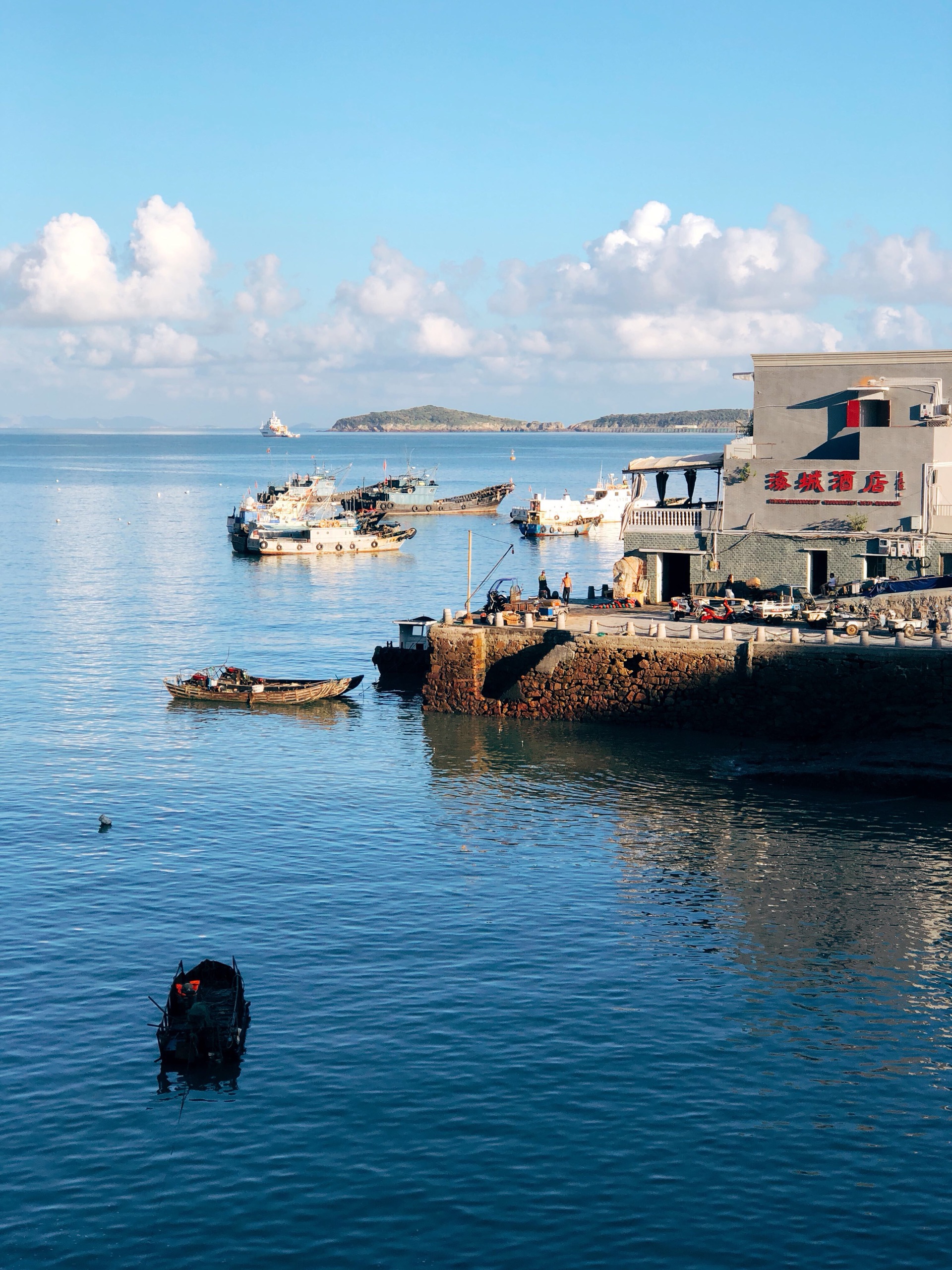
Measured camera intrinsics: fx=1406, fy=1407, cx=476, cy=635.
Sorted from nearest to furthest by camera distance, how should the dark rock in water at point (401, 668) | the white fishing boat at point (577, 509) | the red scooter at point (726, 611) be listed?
1. the red scooter at point (726, 611)
2. the dark rock in water at point (401, 668)
3. the white fishing boat at point (577, 509)

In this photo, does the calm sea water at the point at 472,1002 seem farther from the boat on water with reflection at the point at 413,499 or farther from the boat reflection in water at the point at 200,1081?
the boat on water with reflection at the point at 413,499

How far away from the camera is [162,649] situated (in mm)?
73938

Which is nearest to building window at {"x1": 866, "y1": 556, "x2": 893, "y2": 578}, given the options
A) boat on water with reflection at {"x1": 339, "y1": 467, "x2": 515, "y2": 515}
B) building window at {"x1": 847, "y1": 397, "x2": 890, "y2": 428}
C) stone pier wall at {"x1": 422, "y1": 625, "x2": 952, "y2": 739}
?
building window at {"x1": 847, "y1": 397, "x2": 890, "y2": 428}

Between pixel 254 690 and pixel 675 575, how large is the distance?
1944cm

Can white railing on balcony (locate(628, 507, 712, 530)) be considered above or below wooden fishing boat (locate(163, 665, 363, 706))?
above

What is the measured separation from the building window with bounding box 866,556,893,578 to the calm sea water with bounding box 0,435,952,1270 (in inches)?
478

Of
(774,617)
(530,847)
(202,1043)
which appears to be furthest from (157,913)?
(774,617)

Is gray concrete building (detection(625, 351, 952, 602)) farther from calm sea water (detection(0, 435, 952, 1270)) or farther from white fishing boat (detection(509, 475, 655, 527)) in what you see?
white fishing boat (detection(509, 475, 655, 527))

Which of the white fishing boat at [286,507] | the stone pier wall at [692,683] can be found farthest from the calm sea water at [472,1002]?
Answer: the white fishing boat at [286,507]

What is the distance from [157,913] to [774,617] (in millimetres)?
28850

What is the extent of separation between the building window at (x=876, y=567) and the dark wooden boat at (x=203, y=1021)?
1495 inches

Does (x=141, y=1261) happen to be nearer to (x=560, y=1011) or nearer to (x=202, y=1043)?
(x=202, y=1043)

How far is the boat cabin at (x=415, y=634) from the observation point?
6438 cm

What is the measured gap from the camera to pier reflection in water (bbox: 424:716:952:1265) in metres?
22.5
